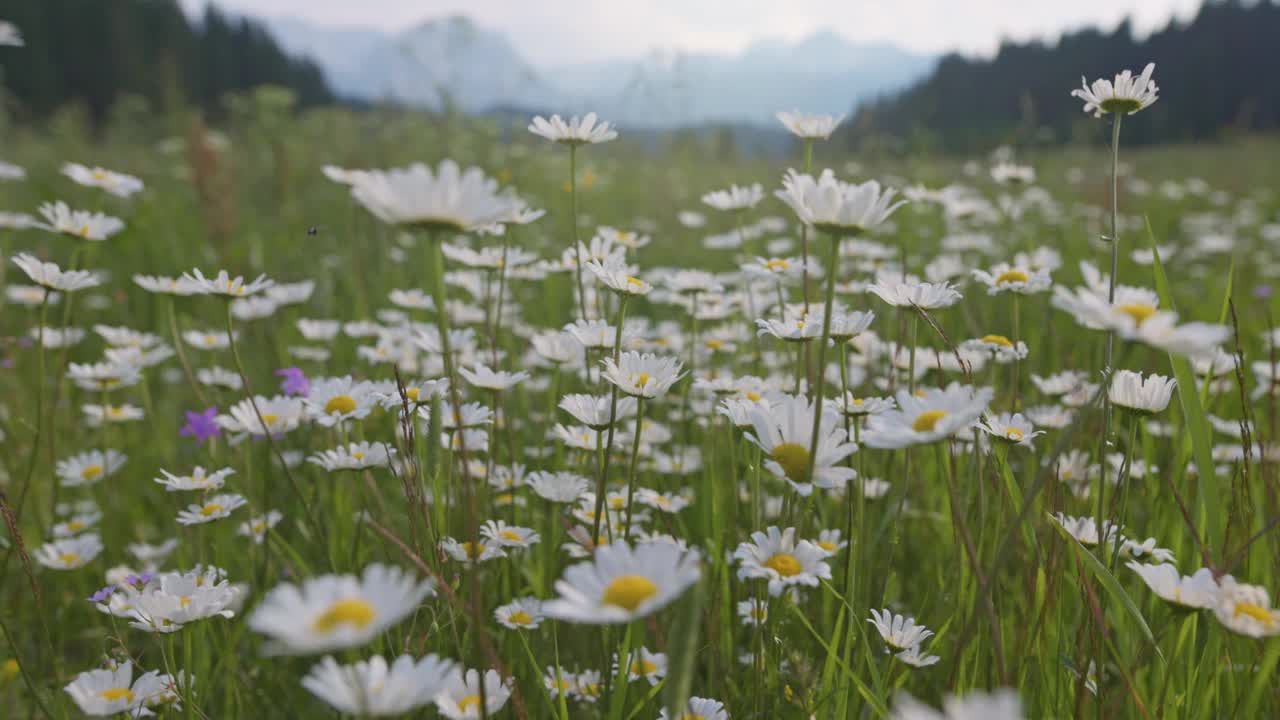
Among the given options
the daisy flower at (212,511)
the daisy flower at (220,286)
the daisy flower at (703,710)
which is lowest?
the daisy flower at (703,710)

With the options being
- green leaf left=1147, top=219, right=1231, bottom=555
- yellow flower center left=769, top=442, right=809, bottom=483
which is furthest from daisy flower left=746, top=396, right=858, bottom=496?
green leaf left=1147, top=219, right=1231, bottom=555

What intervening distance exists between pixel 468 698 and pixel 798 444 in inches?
19.1

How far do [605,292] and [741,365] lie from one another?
478 mm

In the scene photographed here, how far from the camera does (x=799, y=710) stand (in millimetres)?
1129

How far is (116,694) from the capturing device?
100cm

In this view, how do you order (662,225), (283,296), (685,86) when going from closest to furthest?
1. (283,296)
2. (662,225)
3. (685,86)

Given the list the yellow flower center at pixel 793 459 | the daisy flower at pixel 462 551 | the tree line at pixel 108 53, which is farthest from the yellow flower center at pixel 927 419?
the tree line at pixel 108 53

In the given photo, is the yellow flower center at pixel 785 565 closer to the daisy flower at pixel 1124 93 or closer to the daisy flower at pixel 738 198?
the daisy flower at pixel 1124 93

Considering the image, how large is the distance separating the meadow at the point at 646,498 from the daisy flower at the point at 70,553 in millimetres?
11

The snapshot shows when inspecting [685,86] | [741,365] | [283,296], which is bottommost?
[741,365]

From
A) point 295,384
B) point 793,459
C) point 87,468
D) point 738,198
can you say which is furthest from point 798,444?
point 87,468

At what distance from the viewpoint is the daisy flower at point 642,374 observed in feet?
3.65

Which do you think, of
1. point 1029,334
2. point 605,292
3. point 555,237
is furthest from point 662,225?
point 605,292

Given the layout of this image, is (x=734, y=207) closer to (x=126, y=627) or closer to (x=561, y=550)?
(x=561, y=550)
